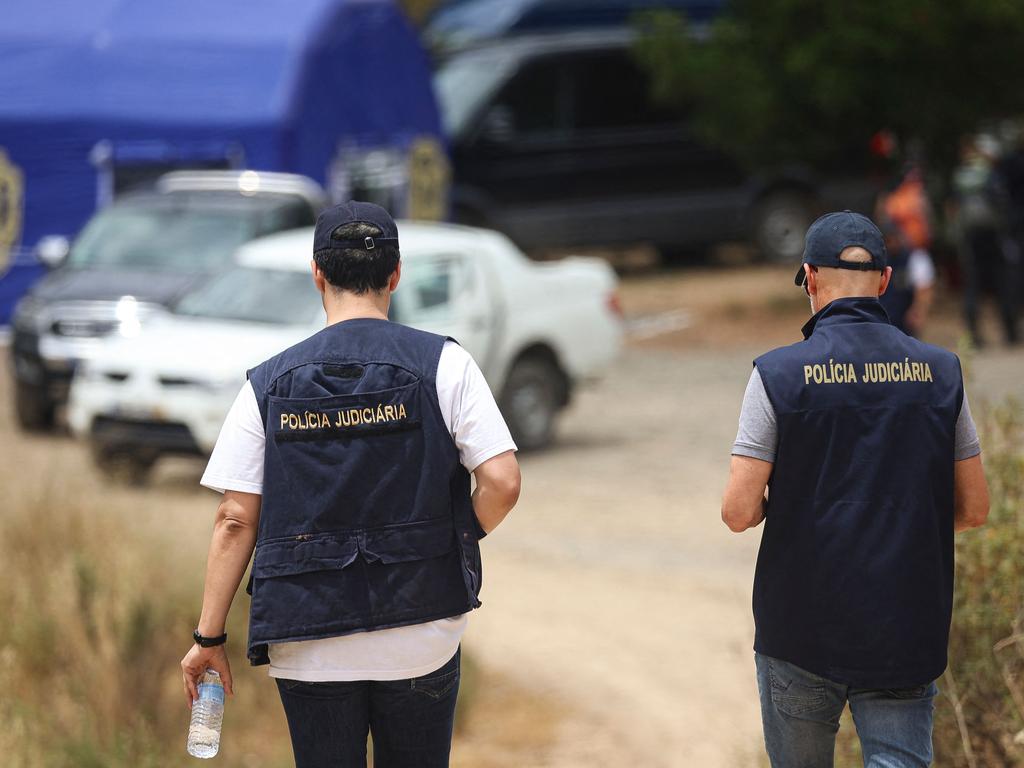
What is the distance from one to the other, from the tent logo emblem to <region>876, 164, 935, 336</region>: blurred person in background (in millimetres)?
9691

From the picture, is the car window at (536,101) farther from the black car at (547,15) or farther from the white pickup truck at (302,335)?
the white pickup truck at (302,335)

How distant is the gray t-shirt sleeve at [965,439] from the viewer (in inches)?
128

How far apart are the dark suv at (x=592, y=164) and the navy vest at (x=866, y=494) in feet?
53.7

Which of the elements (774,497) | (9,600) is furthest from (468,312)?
(774,497)

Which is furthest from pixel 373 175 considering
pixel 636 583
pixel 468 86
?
pixel 636 583

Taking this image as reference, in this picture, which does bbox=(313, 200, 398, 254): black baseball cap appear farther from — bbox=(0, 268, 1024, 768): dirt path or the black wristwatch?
bbox=(0, 268, 1024, 768): dirt path

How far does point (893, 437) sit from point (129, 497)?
4.88 meters

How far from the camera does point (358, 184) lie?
17875 millimetres

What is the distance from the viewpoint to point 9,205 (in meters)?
16.8

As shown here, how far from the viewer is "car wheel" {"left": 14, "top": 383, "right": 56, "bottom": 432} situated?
37.7 feet

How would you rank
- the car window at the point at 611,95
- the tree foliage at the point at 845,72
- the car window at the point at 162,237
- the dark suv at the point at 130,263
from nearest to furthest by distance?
the dark suv at the point at 130,263 → the car window at the point at 162,237 → the tree foliage at the point at 845,72 → the car window at the point at 611,95

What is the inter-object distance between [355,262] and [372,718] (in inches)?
37.6

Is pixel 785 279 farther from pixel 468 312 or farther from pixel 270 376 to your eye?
pixel 270 376

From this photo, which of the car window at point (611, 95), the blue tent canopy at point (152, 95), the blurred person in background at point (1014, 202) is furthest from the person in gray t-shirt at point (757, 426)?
the car window at point (611, 95)
